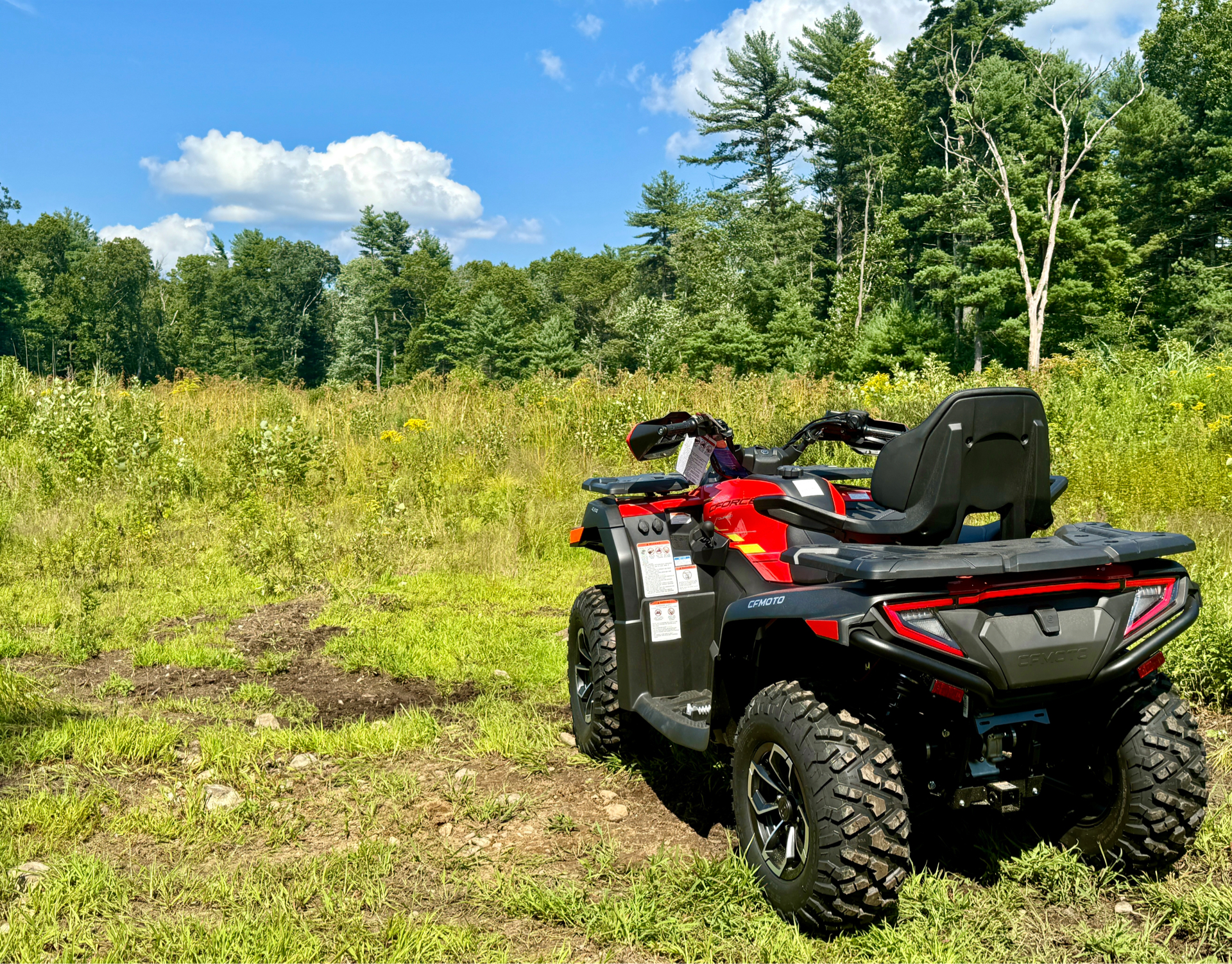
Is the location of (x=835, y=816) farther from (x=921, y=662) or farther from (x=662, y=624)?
(x=662, y=624)

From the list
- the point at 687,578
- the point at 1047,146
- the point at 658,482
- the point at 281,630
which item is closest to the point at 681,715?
the point at 687,578

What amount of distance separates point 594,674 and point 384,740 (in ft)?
3.38

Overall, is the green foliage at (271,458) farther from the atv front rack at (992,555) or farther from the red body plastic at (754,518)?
the atv front rack at (992,555)

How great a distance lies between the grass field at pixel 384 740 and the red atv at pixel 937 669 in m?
0.26

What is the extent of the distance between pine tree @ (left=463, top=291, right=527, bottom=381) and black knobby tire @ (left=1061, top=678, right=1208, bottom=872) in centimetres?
5716

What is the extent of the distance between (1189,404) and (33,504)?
470 inches

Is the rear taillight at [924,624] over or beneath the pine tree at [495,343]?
beneath

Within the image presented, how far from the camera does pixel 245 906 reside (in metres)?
2.70

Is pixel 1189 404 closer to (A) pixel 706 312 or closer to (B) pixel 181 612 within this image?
(B) pixel 181 612

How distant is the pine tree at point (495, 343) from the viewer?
5950 cm

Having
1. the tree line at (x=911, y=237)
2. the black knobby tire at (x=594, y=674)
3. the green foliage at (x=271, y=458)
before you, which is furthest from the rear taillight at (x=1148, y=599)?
the tree line at (x=911, y=237)

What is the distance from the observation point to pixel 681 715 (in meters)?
3.25

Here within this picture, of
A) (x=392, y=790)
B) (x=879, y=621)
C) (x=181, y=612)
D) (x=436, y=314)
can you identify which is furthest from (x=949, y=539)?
(x=436, y=314)

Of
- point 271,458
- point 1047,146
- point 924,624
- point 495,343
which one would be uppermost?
point 1047,146
